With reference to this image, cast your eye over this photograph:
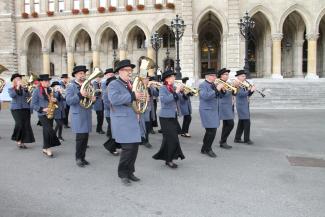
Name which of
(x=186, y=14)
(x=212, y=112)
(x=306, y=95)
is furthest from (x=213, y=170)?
(x=186, y=14)

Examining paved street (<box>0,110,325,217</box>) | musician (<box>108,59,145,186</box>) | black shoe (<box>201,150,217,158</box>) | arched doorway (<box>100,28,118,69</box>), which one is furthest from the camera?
arched doorway (<box>100,28,118,69</box>)

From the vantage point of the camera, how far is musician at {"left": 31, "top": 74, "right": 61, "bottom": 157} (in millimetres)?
8570

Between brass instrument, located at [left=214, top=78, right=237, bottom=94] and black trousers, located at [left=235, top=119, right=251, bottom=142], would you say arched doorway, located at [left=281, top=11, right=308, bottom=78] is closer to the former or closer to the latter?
black trousers, located at [left=235, top=119, right=251, bottom=142]

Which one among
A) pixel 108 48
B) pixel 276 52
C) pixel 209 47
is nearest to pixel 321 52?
pixel 276 52

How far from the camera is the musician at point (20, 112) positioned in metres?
9.62

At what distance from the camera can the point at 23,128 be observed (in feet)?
31.7

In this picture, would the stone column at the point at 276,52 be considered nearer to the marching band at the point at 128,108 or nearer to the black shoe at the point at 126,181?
the marching band at the point at 128,108

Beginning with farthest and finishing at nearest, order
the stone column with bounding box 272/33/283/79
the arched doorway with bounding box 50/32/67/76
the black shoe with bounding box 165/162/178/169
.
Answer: the arched doorway with bounding box 50/32/67/76
the stone column with bounding box 272/33/283/79
the black shoe with bounding box 165/162/178/169

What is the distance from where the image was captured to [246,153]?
8883 mm

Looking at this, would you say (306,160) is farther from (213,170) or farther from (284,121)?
(284,121)

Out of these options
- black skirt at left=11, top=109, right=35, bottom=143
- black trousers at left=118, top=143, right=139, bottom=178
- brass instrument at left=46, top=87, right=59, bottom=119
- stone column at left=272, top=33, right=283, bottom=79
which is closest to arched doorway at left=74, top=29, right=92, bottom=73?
stone column at left=272, top=33, right=283, bottom=79

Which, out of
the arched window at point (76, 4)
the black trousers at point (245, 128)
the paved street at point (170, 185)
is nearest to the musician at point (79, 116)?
the paved street at point (170, 185)

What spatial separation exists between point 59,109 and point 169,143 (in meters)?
4.87

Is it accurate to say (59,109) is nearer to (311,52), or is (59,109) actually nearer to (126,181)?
(126,181)
